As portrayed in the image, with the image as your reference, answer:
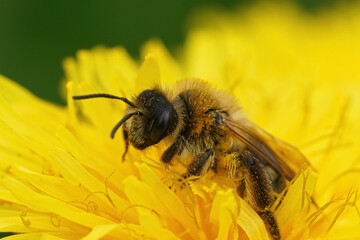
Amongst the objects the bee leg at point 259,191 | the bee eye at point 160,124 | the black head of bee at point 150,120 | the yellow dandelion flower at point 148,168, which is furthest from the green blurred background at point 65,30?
the bee leg at point 259,191

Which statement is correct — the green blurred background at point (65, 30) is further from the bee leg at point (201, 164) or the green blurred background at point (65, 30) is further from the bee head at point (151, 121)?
the bee leg at point (201, 164)

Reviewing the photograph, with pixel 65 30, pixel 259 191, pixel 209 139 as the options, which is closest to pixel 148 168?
pixel 209 139

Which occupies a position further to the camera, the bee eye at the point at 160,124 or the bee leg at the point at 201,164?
the bee leg at the point at 201,164

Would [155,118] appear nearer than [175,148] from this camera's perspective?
Yes

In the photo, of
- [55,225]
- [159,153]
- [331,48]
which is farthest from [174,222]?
[331,48]

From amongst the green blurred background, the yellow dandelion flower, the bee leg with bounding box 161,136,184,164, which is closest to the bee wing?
the yellow dandelion flower

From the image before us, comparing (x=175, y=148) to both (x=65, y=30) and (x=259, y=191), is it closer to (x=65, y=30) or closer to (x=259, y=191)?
(x=259, y=191)
